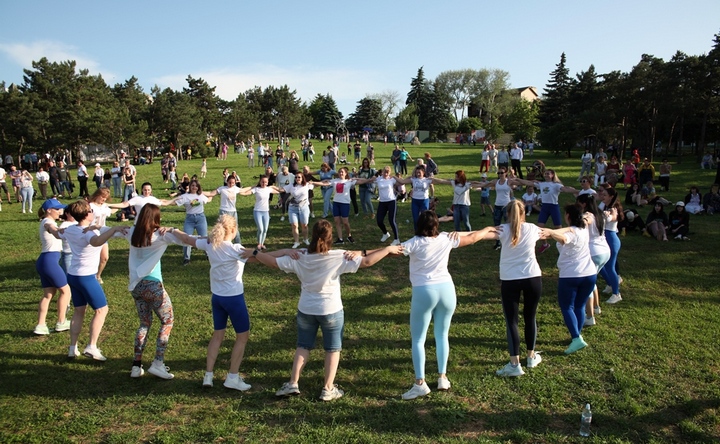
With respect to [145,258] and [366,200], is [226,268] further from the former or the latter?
[366,200]

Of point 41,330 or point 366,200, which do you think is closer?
point 41,330

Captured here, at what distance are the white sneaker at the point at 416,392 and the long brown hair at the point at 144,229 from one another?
3437 millimetres

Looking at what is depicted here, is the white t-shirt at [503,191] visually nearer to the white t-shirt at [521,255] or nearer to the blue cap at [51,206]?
the white t-shirt at [521,255]

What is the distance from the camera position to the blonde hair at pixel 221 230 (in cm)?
519

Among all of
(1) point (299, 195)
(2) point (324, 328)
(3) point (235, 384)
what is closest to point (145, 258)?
(3) point (235, 384)

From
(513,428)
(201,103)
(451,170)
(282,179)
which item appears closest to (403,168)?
(451,170)

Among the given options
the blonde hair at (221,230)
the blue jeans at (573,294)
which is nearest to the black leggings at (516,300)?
the blue jeans at (573,294)

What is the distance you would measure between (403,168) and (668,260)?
1725 cm

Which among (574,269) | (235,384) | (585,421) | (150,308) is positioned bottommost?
(235,384)

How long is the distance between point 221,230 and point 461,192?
25.4 feet

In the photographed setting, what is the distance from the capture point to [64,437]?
4.64m

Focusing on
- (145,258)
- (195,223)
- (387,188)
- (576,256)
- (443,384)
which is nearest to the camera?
Result: (443,384)

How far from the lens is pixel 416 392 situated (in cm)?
521

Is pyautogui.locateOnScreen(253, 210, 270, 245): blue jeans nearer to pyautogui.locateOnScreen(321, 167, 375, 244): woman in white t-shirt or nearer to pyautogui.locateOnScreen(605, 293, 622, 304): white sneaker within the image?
pyautogui.locateOnScreen(321, 167, 375, 244): woman in white t-shirt
